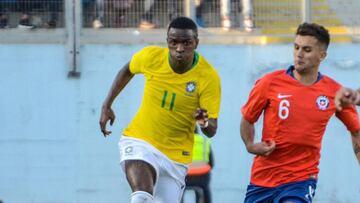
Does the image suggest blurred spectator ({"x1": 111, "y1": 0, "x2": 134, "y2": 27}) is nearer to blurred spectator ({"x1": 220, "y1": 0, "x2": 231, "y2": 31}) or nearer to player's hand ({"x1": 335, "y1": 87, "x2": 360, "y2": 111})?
blurred spectator ({"x1": 220, "y1": 0, "x2": 231, "y2": 31})

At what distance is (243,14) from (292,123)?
4909 millimetres

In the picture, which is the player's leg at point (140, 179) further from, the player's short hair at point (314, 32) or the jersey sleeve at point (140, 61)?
the player's short hair at point (314, 32)

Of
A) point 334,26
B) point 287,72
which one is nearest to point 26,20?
point 334,26

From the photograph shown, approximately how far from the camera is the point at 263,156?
7379 mm

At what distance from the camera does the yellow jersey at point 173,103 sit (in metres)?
8.23

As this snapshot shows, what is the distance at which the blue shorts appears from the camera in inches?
285

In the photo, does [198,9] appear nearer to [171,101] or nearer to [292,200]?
[171,101]

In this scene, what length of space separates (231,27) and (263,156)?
480cm

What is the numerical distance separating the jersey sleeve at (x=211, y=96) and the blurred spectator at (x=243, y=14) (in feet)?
12.4

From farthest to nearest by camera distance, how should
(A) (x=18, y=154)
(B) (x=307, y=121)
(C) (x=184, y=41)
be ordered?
(A) (x=18, y=154) → (C) (x=184, y=41) → (B) (x=307, y=121)

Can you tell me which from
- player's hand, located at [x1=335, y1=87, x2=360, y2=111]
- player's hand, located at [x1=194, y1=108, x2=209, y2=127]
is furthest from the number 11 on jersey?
player's hand, located at [x1=335, y1=87, x2=360, y2=111]

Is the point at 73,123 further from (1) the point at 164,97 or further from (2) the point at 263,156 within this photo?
(2) the point at 263,156

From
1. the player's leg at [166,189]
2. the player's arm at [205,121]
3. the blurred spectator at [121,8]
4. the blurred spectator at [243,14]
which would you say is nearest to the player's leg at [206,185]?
the blurred spectator at [243,14]

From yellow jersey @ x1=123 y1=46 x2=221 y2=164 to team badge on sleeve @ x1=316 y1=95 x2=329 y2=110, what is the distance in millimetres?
1099
